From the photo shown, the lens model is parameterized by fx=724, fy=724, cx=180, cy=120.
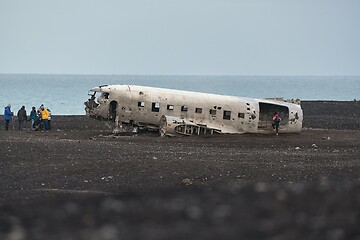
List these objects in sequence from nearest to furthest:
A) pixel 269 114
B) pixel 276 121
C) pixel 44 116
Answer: pixel 276 121, pixel 44 116, pixel 269 114

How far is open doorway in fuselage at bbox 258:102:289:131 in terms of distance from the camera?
4305 centimetres

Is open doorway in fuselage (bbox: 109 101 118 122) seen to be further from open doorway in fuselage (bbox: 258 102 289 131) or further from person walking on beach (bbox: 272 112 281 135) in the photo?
person walking on beach (bbox: 272 112 281 135)

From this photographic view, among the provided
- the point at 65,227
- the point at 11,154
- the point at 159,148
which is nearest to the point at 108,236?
the point at 65,227

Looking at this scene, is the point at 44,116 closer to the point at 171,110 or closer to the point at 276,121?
the point at 171,110

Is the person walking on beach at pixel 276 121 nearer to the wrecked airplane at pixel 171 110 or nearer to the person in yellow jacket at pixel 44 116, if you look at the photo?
the wrecked airplane at pixel 171 110

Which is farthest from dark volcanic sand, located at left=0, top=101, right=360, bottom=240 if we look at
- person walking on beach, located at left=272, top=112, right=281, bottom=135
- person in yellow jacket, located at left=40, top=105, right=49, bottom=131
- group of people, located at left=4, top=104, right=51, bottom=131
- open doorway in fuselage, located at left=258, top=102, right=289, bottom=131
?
group of people, located at left=4, top=104, right=51, bottom=131

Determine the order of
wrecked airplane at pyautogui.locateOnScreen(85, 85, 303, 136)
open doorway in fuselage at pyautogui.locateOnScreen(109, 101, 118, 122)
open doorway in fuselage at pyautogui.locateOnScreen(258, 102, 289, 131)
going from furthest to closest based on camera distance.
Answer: open doorway in fuselage at pyautogui.locateOnScreen(258, 102, 289, 131), open doorway in fuselage at pyautogui.locateOnScreen(109, 101, 118, 122), wrecked airplane at pyautogui.locateOnScreen(85, 85, 303, 136)

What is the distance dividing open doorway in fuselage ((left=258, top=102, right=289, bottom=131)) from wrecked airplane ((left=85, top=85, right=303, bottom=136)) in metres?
1.62

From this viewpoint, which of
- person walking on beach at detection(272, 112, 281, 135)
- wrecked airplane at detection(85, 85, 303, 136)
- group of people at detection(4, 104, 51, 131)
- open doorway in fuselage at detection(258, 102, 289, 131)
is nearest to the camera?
wrecked airplane at detection(85, 85, 303, 136)

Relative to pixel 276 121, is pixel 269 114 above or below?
above

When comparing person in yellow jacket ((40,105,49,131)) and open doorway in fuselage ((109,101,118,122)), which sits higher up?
open doorway in fuselage ((109,101,118,122))

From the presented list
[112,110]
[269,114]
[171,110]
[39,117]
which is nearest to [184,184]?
[171,110]

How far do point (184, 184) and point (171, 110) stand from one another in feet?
58.4

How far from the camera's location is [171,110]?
4019 cm
